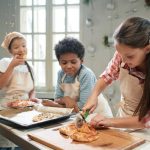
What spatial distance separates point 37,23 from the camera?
3623 millimetres

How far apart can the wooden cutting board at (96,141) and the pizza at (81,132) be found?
0.02 meters

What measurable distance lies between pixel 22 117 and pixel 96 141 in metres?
0.51

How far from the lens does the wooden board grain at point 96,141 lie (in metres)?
1.01

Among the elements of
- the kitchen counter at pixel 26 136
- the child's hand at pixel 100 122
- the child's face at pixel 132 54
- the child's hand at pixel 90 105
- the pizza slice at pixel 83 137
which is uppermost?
the child's face at pixel 132 54

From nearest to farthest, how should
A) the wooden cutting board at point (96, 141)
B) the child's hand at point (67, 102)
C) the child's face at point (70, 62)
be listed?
the wooden cutting board at point (96, 141)
the child's hand at point (67, 102)
the child's face at point (70, 62)

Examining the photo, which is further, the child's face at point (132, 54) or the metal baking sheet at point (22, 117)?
the metal baking sheet at point (22, 117)

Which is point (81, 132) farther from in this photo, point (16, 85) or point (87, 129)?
point (16, 85)

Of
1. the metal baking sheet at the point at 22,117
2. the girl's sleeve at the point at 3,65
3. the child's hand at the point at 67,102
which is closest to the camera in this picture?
the metal baking sheet at the point at 22,117

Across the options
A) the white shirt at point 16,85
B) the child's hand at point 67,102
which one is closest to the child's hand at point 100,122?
the child's hand at point 67,102

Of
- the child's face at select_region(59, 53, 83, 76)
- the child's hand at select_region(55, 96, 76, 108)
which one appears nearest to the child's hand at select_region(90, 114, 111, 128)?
the child's hand at select_region(55, 96, 76, 108)

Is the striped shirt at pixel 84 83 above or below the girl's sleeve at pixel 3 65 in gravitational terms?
below

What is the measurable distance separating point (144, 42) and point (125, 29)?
10cm

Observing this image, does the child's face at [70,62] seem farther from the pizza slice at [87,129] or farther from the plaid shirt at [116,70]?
the pizza slice at [87,129]

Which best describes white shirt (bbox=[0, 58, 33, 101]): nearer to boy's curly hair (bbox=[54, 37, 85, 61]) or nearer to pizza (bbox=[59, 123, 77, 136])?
boy's curly hair (bbox=[54, 37, 85, 61])
